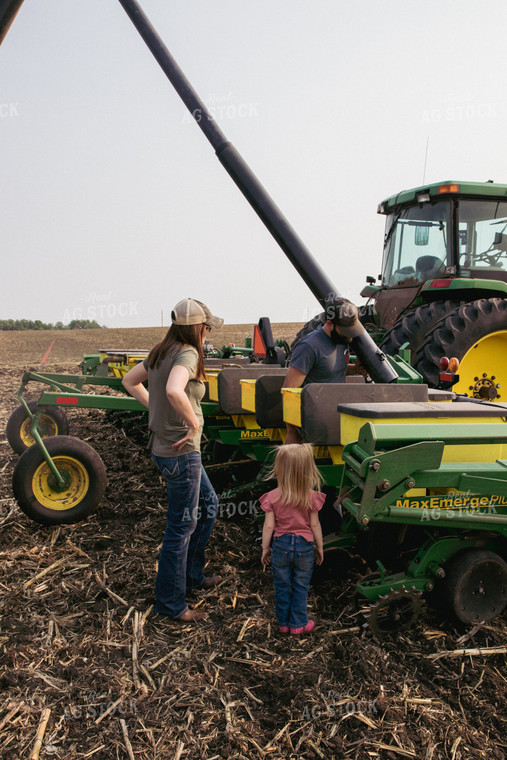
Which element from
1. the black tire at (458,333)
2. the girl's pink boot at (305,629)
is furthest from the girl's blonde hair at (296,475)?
the black tire at (458,333)

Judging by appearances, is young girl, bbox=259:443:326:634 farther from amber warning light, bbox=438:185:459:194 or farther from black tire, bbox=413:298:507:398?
amber warning light, bbox=438:185:459:194

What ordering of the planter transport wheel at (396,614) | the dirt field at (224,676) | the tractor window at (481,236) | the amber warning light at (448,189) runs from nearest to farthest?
1. the dirt field at (224,676)
2. the planter transport wheel at (396,614)
3. the amber warning light at (448,189)
4. the tractor window at (481,236)

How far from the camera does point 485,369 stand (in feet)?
19.4

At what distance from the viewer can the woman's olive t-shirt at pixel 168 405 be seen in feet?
10.1

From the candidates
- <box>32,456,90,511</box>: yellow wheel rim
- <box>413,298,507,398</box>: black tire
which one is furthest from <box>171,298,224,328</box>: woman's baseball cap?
<box>413,298,507,398</box>: black tire

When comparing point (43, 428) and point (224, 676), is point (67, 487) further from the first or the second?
point (43, 428)

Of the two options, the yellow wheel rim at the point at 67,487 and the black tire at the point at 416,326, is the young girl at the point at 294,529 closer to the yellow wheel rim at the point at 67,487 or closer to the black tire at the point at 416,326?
the yellow wheel rim at the point at 67,487

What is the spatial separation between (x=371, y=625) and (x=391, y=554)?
0.54 metres

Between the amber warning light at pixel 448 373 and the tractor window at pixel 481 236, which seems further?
the tractor window at pixel 481 236

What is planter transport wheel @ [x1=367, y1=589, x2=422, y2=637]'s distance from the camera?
285cm

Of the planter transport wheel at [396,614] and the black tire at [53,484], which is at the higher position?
the black tire at [53,484]

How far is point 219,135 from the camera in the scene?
4.39 meters

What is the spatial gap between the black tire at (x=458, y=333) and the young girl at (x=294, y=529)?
283cm

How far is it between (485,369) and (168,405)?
13.1 ft
